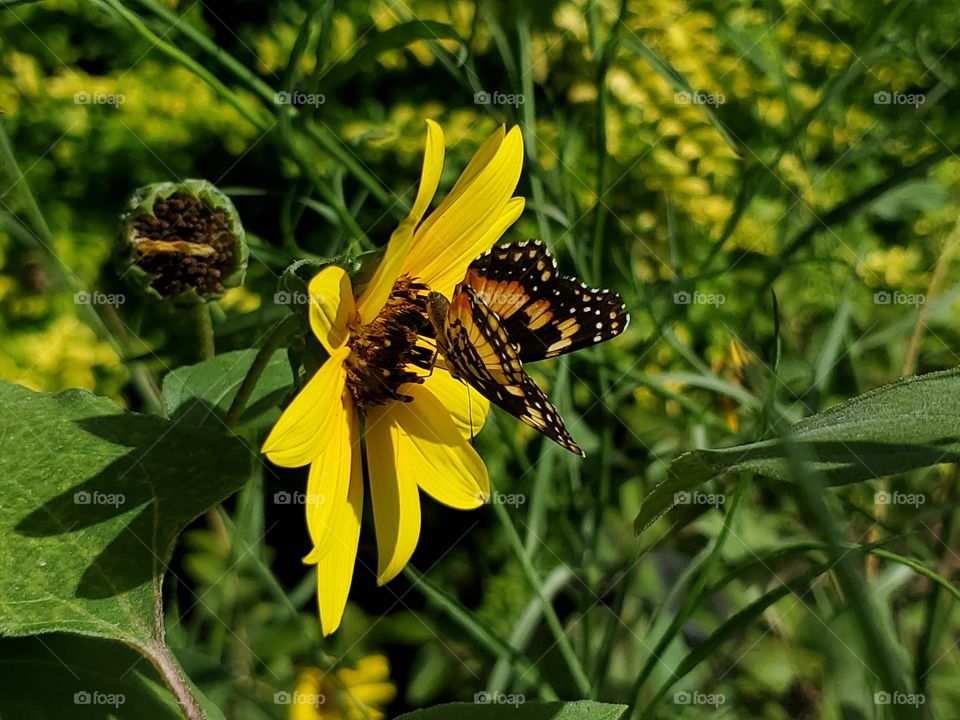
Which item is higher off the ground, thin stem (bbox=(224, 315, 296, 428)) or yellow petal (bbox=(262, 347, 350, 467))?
thin stem (bbox=(224, 315, 296, 428))

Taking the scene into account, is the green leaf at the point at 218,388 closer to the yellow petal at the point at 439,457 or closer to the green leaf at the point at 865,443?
the yellow petal at the point at 439,457

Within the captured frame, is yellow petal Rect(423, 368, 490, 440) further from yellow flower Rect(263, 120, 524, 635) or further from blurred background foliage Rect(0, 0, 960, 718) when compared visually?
blurred background foliage Rect(0, 0, 960, 718)

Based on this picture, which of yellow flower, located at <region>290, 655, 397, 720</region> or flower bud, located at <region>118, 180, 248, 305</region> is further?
yellow flower, located at <region>290, 655, 397, 720</region>

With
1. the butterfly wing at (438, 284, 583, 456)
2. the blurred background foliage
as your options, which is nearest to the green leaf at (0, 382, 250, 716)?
the butterfly wing at (438, 284, 583, 456)

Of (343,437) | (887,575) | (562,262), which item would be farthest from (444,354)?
(562,262)

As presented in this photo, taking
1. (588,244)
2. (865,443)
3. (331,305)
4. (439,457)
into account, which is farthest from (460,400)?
(588,244)

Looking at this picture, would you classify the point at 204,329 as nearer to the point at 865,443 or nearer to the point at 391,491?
the point at 391,491
